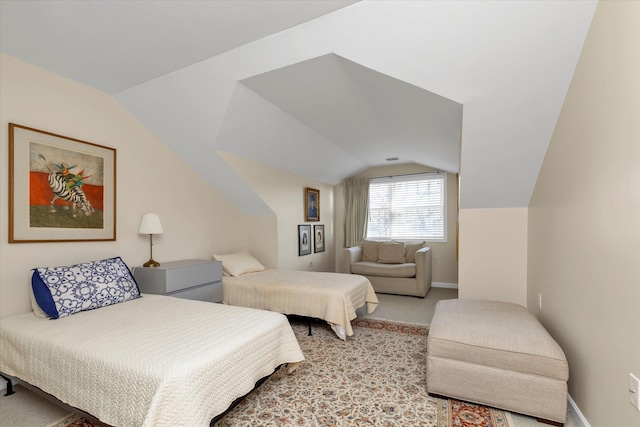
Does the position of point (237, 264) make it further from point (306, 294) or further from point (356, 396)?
point (356, 396)

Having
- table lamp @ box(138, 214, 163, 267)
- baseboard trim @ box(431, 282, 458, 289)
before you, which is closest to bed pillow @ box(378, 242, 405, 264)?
baseboard trim @ box(431, 282, 458, 289)

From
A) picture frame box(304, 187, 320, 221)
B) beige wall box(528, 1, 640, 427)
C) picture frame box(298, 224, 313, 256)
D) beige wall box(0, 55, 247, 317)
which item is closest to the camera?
beige wall box(528, 1, 640, 427)

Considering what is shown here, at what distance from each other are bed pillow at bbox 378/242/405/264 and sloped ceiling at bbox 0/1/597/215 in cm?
238

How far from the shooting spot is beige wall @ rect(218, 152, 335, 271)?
3.98 m

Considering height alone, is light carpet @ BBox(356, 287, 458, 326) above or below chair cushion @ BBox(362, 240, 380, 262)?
below

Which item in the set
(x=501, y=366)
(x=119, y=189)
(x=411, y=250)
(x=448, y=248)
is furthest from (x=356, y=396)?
(x=448, y=248)

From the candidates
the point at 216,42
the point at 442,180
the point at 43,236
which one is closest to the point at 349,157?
the point at 442,180

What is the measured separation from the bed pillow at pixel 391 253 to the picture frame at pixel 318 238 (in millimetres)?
1111

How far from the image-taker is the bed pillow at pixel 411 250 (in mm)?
5305

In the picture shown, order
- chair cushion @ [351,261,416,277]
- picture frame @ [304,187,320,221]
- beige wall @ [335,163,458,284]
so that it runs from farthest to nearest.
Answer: beige wall @ [335,163,458,284] < picture frame @ [304,187,320,221] < chair cushion @ [351,261,416,277]

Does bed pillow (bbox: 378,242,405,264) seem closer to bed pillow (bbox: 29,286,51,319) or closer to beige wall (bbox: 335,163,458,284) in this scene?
beige wall (bbox: 335,163,458,284)

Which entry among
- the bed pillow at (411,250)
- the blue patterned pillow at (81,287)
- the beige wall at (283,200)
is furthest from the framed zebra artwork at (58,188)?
the bed pillow at (411,250)

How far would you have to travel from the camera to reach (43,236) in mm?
2414

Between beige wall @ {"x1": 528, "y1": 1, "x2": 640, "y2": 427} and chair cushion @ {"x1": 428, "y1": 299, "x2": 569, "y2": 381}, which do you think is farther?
chair cushion @ {"x1": 428, "y1": 299, "x2": 569, "y2": 381}
